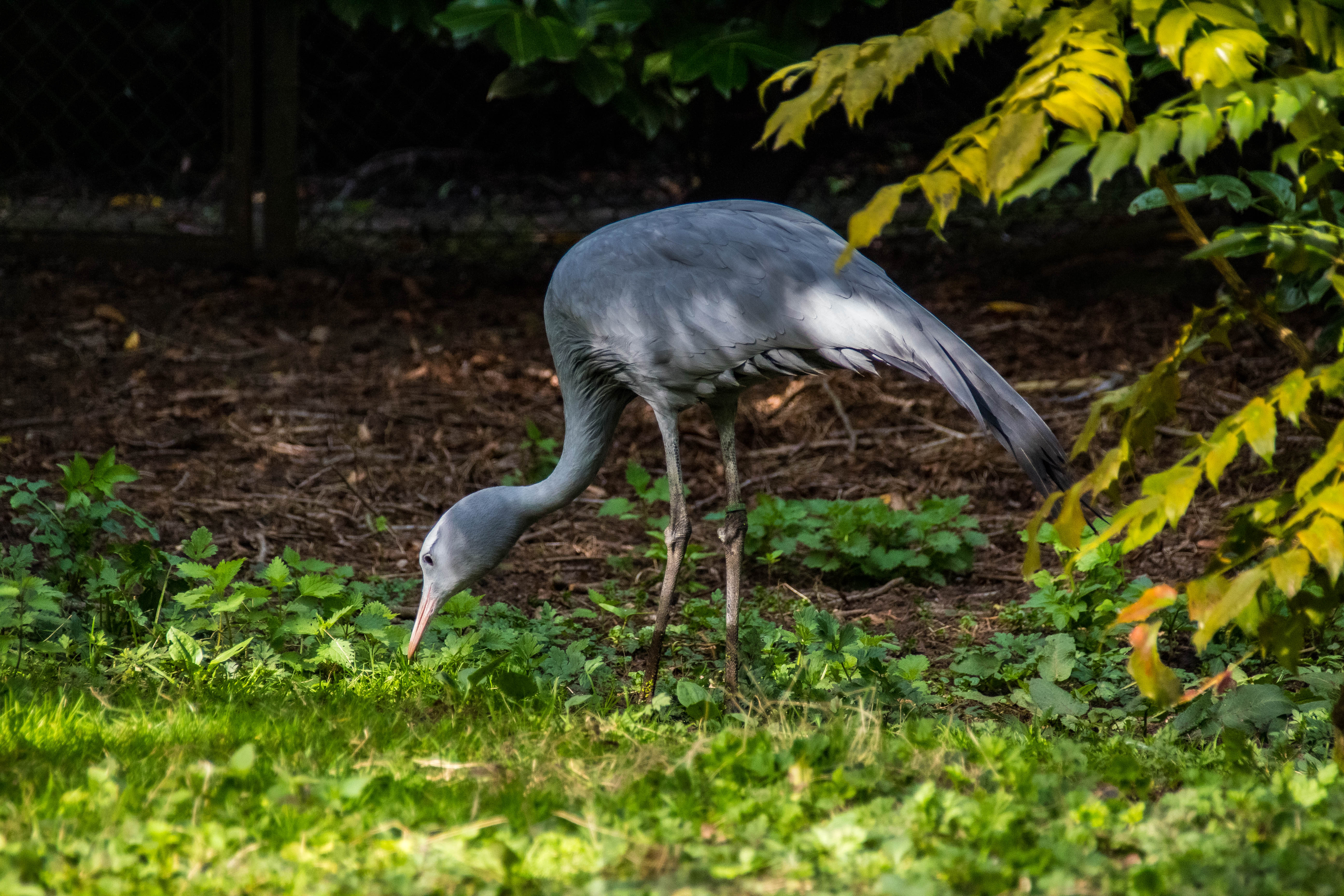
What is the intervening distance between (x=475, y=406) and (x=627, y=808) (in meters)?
4.06

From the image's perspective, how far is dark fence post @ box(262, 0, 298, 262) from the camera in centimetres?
764

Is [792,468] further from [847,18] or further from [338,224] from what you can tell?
[338,224]

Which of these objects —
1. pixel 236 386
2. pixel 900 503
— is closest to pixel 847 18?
pixel 900 503

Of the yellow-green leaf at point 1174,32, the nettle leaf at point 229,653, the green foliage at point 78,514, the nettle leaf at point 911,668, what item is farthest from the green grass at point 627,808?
the yellow-green leaf at point 1174,32

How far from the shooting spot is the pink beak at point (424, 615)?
12.2ft

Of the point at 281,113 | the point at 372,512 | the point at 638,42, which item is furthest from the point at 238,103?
the point at 372,512

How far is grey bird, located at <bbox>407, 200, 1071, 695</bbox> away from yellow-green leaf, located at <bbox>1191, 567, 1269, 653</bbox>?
3.44 feet

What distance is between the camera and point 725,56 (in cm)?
610

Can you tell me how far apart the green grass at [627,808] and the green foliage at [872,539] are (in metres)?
1.52

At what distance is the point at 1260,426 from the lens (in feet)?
7.43

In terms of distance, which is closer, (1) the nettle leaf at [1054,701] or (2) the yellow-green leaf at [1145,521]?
(2) the yellow-green leaf at [1145,521]

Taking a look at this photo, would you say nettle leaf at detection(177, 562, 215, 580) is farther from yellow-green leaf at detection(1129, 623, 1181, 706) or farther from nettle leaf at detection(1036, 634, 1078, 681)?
yellow-green leaf at detection(1129, 623, 1181, 706)

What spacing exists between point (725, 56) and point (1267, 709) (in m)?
4.06

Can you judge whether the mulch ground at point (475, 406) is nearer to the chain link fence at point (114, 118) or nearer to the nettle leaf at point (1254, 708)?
the chain link fence at point (114, 118)
